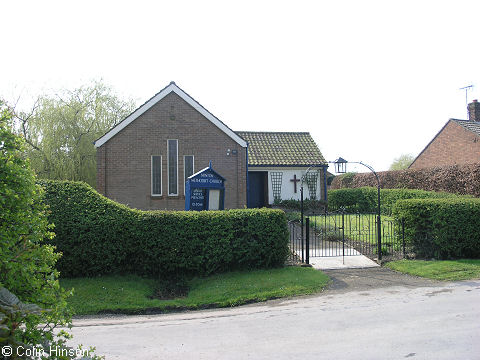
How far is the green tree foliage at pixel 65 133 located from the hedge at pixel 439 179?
19871 mm

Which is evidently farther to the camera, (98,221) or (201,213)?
(201,213)

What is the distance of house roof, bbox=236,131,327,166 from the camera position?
22.9 m

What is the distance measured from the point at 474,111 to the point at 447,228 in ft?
71.8

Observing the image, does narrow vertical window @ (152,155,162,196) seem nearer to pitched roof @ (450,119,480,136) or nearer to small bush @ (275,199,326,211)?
small bush @ (275,199,326,211)

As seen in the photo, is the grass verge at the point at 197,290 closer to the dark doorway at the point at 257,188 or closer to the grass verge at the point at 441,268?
the grass verge at the point at 441,268

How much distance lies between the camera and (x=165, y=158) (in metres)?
17.4

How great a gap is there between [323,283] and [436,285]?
2.79m

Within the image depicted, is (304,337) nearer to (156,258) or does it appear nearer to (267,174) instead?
(156,258)

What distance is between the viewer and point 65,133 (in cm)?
2281

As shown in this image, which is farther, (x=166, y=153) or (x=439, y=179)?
(x=439, y=179)

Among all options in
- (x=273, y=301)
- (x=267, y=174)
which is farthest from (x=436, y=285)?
(x=267, y=174)

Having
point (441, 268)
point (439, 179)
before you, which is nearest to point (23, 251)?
point (441, 268)

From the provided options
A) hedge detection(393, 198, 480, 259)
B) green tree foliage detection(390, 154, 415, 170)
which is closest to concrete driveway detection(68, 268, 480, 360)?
hedge detection(393, 198, 480, 259)

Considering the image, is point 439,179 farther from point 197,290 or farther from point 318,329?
point 318,329
